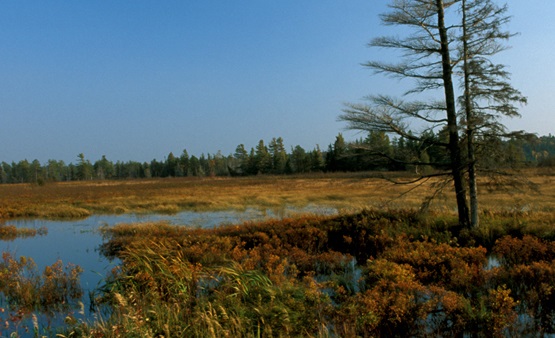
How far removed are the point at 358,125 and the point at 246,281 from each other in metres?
7.02

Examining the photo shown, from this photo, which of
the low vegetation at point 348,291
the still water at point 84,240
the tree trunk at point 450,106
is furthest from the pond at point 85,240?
the tree trunk at point 450,106

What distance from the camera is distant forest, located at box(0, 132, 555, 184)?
11.6 meters

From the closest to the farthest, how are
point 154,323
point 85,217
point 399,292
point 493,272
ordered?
point 154,323, point 399,292, point 493,272, point 85,217

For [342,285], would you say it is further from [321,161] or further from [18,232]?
[321,161]

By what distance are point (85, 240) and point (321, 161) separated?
71.6m

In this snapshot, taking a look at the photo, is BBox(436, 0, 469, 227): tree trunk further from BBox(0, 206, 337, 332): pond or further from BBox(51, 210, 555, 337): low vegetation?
BBox(0, 206, 337, 332): pond

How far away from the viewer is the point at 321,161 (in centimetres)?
8569

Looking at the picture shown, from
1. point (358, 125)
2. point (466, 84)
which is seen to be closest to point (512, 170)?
point (466, 84)

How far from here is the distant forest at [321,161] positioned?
11578 millimetres

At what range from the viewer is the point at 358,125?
1234 centimetres

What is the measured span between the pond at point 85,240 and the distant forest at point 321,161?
283 inches

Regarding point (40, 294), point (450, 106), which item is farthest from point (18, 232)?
point (450, 106)

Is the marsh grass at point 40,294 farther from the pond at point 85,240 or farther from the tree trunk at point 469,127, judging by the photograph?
the tree trunk at point 469,127

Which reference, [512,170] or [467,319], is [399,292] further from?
[512,170]
